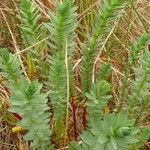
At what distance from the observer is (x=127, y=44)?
5.51 ft

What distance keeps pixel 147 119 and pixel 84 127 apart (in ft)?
0.88

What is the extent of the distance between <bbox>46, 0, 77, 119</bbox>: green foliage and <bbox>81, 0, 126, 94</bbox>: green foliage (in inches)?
2.5

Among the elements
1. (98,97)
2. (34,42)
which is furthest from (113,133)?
(34,42)

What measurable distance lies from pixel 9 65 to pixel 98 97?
0.88 ft

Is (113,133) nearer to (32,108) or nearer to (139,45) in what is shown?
(32,108)

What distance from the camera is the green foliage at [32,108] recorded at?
1013mm

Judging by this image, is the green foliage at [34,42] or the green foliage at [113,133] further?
the green foliage at [34,42]

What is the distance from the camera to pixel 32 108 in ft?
3.43

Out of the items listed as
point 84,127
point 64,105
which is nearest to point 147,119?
point 84,127

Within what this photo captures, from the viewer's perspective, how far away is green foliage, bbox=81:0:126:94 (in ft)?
3.85

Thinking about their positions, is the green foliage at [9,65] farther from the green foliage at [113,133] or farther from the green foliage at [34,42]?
the green foliage at [113,133]

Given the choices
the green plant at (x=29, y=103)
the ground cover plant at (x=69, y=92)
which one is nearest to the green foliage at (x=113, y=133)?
the ground cover plant at (x=69, y=92)

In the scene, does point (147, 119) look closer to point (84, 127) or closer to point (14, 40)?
point (84, 127)

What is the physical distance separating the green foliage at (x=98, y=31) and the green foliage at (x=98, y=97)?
0.17m
